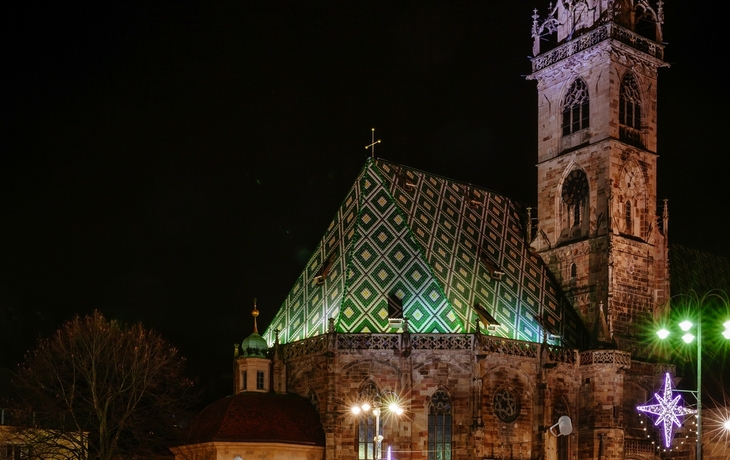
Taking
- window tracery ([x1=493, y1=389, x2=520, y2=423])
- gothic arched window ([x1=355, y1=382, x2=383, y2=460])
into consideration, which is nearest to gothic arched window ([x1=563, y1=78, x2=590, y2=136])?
window tracery ([x1=493, y1=389, x2=520, y2=423])

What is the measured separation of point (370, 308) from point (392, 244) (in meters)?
3.20

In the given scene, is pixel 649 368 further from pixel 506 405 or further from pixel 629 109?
pixel 629 109

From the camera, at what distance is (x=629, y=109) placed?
55.5 meters

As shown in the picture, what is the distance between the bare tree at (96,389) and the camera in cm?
4359

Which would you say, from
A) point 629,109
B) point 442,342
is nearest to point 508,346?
point 442,342

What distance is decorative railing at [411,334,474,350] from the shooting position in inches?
1860

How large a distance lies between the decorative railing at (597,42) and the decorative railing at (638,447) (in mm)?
16698

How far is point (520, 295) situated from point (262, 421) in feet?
40.7

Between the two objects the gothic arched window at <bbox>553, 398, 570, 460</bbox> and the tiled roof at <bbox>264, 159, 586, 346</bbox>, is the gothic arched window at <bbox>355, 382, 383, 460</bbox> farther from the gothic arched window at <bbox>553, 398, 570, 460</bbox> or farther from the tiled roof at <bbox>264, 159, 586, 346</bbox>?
the gothic arched window at <bbox>553, 398, 570, 460</bbox>

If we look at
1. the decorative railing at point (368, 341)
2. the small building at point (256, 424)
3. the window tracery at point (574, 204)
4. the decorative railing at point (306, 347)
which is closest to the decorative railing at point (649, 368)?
the window tracery at point (574, 204)

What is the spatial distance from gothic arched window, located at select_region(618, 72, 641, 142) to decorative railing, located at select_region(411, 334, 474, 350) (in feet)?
42.9

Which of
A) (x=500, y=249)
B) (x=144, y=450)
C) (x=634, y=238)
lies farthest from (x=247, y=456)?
(x=634, y=238)

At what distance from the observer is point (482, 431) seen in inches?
1836

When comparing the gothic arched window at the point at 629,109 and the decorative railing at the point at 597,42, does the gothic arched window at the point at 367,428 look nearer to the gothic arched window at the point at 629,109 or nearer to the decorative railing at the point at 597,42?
the gothic arched window at the point at 629,109
